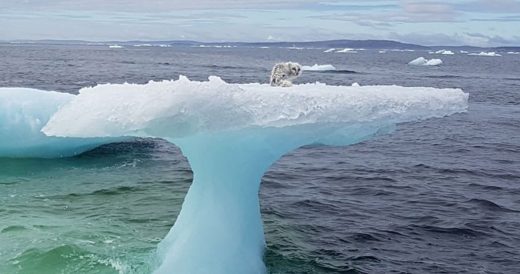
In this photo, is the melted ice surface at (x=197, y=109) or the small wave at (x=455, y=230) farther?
the small wave at (x=455, y=230)

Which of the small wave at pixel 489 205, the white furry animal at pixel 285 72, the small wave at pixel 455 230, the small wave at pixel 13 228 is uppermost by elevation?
the white furry animal at pixel 285 72

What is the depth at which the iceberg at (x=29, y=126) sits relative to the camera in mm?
15656

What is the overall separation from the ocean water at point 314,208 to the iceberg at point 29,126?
32 centimetres

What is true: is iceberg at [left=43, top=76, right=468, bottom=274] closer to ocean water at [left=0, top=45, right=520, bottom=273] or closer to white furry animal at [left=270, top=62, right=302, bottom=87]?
ocean water at [left=0, top=45, right=520, bottom=273]

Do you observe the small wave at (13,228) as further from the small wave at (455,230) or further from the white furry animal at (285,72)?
the small wave at (455,230)

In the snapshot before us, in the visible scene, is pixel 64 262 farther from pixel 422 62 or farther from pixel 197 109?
pixel 422 62

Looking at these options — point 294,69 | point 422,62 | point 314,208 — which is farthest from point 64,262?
point 422,62

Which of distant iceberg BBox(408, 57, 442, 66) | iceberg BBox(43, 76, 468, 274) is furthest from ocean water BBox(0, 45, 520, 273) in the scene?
distant iceberg BBox(408, 57, 442, 66)

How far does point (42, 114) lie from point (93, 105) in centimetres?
948

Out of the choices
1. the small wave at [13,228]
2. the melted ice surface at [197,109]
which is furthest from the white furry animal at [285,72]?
the small wave at [13,228]

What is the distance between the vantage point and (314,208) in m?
13.1

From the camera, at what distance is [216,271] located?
8156 millimetres

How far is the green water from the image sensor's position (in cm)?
878

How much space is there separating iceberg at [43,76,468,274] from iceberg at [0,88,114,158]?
26.7 ft
